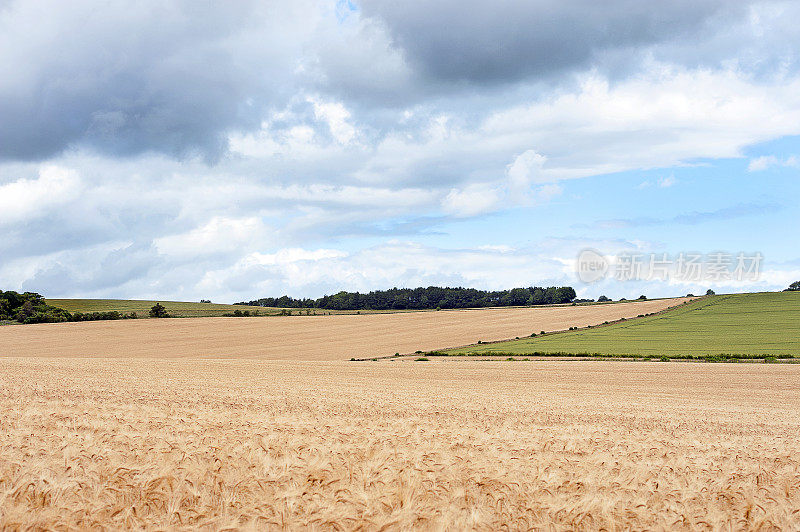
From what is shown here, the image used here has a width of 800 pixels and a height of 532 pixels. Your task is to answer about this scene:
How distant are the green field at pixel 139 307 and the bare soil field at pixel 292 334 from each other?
44.8 feet

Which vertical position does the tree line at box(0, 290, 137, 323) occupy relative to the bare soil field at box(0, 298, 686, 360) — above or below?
above

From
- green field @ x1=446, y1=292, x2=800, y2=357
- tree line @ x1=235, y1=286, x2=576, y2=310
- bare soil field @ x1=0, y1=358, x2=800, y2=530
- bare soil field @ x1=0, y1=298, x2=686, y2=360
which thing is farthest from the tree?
bare soil field @ x1=0, y1=358, x2=800, y2=530

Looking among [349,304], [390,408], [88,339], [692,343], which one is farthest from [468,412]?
[349,304]

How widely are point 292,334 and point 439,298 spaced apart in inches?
2374

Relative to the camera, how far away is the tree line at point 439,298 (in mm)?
124062

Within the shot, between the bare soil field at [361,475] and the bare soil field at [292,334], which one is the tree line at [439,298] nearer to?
the bare soil field at [292,334]

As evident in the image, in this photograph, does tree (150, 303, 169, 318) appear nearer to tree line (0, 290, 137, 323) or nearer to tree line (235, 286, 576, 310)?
tree line (0, 290, 137, 323)

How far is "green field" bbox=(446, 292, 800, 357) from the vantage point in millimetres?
48906

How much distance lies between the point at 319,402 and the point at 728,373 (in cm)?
2899

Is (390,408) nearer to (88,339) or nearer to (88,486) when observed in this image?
(88,486)

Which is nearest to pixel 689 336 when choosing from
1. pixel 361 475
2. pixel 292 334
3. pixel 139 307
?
pixel 292 334

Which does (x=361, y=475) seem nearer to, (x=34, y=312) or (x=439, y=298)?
(x=34, y=312)

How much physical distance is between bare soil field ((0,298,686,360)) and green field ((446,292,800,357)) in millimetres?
5654

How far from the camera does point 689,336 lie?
58.8 meters
